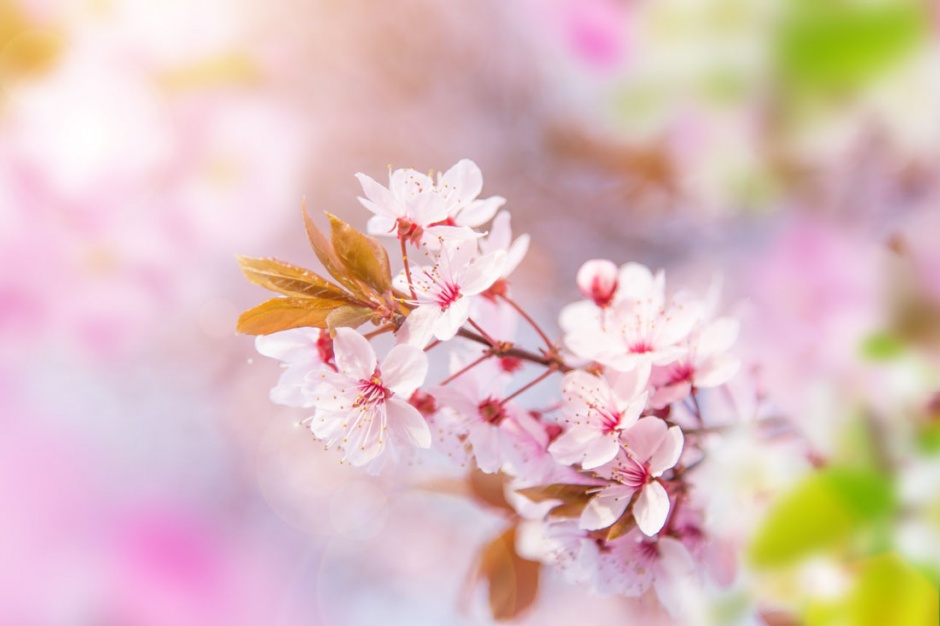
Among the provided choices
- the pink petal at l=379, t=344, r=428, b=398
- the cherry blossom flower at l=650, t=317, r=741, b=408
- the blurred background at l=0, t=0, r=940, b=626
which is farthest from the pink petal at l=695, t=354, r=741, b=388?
the blurred background at l=0, t=0, r=940, b=626

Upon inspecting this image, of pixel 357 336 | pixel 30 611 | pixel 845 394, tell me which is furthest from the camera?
pixel 30 611

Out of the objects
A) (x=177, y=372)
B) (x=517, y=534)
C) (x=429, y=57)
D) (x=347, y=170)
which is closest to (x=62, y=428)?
(x=177, y=372)

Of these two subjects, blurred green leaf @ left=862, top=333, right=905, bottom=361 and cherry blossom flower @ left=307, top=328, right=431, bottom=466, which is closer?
cherry blossom flower @ left=307, top=328, right=431, bottom=466

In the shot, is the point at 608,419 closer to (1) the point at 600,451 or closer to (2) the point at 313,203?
(1) the point at 600,451

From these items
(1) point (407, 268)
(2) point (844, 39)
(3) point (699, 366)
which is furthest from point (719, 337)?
(2) point (844, 39)

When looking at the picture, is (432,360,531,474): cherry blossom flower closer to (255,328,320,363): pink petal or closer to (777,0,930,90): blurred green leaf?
(255,328,320,363): pink petal

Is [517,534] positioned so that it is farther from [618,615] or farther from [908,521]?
[618,615]

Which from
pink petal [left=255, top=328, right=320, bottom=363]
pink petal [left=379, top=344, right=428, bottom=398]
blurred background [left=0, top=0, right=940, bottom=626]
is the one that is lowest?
blurred background [left=0, top=0, right=940, bottom=626]
